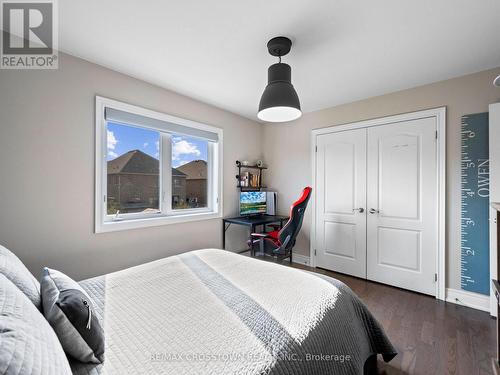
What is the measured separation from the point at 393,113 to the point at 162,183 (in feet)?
9.59

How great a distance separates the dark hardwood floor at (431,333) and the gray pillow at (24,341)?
185 cm

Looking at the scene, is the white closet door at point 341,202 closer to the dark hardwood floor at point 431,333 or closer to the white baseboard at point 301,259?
the white baseboard at point 301,259

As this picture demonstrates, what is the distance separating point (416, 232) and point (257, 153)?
2505 millimetres

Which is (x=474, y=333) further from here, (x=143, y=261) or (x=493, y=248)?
(x=143, y=261)

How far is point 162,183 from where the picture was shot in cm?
286

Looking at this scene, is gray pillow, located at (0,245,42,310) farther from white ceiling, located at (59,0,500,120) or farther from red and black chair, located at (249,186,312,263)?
red and black chair, located at (249,186,312,263)

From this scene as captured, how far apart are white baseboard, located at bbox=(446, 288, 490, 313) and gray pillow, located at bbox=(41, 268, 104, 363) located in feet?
10.4

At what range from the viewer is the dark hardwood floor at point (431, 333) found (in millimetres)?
1608

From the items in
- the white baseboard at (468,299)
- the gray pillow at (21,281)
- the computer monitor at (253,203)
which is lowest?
the white baseboard at (468,299)

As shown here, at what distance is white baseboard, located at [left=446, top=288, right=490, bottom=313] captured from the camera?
7.56 feet

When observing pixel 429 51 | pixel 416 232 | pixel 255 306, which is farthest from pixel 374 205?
pixel 255 306

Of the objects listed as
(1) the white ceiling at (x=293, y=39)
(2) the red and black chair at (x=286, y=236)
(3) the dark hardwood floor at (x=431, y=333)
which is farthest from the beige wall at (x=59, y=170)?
(3) the dark hardwood floor at (x=431, y=333)

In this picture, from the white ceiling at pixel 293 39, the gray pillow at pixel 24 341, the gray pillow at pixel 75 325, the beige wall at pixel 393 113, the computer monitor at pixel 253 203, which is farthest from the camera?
the computer monitor at pixel 253 203

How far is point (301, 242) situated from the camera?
3.70 m
